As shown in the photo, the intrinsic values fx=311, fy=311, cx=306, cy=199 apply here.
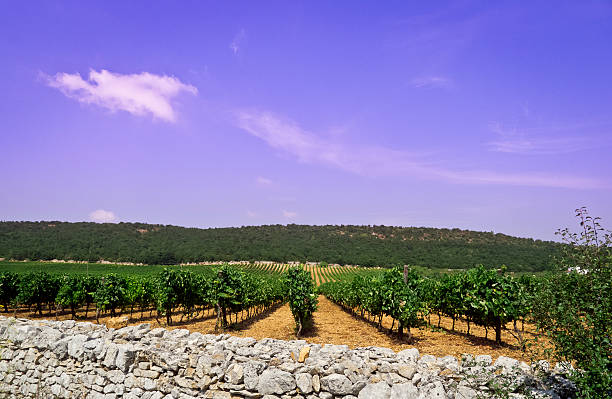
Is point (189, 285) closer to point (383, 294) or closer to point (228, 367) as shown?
point (383, 294)

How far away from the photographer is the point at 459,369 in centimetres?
603

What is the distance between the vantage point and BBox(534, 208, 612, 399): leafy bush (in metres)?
4.28

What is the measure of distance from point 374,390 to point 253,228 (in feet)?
432

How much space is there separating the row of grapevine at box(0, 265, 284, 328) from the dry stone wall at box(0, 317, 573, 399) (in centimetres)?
995

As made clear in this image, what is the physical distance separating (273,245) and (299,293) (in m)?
88.0

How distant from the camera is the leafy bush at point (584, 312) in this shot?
4277 millimetres

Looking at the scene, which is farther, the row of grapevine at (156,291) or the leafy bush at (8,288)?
the leafy bush at (8,288)

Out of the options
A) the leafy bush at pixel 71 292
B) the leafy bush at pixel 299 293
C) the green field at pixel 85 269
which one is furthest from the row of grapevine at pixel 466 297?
the green field at pixel 85 269

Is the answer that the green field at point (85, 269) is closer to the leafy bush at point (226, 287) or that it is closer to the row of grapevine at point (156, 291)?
the row of grapevine at point (156, 291)

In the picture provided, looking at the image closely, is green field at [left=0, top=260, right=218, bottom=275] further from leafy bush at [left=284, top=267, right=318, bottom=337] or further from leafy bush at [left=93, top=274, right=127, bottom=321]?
leafy bush at [left=284, top=267, right=318, bottom=337]

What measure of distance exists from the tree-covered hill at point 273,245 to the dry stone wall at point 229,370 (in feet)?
233

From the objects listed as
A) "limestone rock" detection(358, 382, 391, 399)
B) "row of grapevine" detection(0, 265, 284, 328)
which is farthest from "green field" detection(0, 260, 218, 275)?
"limestone rock" detection(358, 382, 391, 399)

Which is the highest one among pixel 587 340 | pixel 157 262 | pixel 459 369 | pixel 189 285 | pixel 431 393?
pixel 587 340

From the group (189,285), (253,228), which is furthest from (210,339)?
(253,228)
